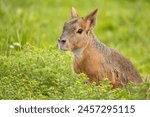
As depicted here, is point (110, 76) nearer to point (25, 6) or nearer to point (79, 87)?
point (79, 87)

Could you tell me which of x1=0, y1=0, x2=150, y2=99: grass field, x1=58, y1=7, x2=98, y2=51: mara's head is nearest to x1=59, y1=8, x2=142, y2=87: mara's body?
Result: x1=58, y1=7, x2=98, y2=51: mara's head

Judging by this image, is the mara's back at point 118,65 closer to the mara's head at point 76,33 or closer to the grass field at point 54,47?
the mara's head at point 76,33

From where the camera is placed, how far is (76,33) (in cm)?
911

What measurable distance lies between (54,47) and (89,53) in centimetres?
84

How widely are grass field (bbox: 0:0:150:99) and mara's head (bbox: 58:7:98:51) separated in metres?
0.23

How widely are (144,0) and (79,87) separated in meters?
9.81

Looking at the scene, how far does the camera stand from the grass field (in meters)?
8.36

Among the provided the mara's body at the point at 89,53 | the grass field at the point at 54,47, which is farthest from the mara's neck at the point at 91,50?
the grass field at the point at 54,47

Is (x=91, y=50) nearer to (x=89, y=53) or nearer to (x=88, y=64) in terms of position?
(x=89, y=53)

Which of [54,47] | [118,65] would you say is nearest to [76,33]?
[118,65]

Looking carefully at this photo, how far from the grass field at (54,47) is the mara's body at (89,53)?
20cm

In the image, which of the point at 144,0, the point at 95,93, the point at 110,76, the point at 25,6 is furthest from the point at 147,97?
the point at 144,0

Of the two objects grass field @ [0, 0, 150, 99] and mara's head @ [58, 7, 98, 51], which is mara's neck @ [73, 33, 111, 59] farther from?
grass field @ [0, 0, 150, 99]

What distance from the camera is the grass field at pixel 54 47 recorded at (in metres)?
8.36
